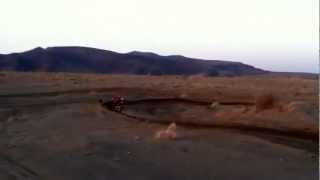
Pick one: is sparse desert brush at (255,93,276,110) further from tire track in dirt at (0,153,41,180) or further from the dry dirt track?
tire track in dirt at (0,153,41,180)

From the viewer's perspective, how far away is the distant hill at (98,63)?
13275cm

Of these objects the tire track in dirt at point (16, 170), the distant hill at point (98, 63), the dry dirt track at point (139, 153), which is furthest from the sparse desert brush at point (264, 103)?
the distant hill at point (98, 63)

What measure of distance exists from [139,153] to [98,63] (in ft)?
415

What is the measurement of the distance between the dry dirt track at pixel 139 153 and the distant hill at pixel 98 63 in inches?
4081

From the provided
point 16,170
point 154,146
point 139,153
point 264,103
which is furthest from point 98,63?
point 16,170

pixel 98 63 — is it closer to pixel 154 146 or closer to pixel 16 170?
pixel 154 146

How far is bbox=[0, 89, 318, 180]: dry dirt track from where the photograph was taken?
50.1 feet

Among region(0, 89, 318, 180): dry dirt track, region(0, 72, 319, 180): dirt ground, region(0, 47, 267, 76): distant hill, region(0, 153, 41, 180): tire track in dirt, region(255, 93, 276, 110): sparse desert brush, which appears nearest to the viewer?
region(0, 153, 41, 180): tire track in dirt

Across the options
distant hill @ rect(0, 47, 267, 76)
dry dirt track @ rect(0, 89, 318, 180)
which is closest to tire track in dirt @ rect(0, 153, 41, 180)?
dry dirt track @ rect(0, 89, 318, 180)

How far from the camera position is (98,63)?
14350 cm

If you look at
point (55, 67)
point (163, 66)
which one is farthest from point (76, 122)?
point (163, 66)

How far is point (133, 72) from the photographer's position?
136250mm

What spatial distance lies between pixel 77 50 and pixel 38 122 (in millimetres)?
120409

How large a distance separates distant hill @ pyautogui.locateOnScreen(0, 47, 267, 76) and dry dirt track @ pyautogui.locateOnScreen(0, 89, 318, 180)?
104 m
